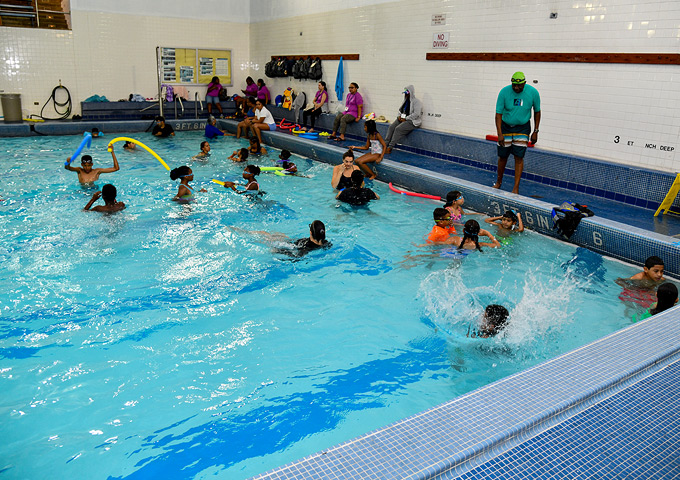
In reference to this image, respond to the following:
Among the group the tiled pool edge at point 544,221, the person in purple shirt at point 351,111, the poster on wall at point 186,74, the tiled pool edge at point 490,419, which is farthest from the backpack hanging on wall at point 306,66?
the tiled pool edge at point 490,419

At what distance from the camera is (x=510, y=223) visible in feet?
23.5

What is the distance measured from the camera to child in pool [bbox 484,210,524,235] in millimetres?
7156

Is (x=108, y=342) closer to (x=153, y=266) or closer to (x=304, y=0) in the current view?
(x=153, y=266)

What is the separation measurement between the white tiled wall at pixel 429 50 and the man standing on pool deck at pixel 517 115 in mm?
1839

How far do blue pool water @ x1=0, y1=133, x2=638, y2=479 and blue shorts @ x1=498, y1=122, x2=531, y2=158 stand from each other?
1428 mm

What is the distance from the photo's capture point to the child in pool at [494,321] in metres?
4.23

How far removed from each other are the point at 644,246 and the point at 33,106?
17308 mm

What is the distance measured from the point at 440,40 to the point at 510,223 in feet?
20.5

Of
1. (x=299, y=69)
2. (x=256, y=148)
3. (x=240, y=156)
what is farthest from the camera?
(x=299, y=69)

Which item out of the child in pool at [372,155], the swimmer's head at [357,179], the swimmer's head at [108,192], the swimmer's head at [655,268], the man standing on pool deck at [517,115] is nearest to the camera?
the swimmer's head at [655,268]

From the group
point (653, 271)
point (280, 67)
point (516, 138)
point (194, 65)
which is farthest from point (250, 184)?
point (194, 65)

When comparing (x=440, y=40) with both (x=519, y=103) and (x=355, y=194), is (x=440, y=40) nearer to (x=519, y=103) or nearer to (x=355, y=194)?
(x=519, y=103)

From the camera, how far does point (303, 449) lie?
331 cm

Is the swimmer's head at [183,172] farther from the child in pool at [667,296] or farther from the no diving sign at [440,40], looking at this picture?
the no diving sign at [440,40]
